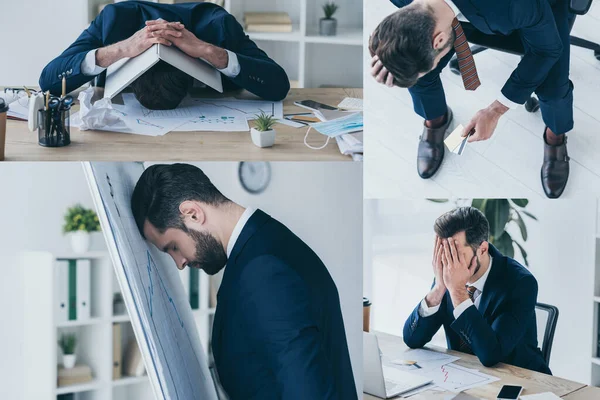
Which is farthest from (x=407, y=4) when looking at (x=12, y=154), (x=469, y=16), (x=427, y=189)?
(x=12, y=154)

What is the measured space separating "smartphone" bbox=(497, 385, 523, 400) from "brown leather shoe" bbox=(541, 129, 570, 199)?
42 centimetres

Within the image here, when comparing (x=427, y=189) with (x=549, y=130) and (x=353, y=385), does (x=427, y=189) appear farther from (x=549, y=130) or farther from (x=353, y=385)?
(x=353, y=385)

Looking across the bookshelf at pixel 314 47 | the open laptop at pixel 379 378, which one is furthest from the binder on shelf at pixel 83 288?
the bookshelf at pixel 314 47

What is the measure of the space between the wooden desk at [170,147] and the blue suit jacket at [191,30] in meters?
0.26

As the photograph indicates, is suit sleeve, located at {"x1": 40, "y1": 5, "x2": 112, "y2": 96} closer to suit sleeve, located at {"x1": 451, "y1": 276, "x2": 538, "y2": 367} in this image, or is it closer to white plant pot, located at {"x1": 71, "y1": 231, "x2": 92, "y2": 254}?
white plant pot, located at {"x1": 71, "y1": 231, "x2": 92, "y2": 254}

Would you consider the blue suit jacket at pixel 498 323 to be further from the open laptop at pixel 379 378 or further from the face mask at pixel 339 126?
the face mask at pixel 339 126

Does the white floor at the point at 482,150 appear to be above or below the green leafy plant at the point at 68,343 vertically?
above

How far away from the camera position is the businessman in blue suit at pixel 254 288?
1.19m

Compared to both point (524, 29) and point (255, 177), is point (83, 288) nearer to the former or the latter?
point (255, 177)

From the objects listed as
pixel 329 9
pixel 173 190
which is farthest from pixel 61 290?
pixel 329 9

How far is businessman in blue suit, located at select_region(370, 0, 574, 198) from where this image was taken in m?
1.19

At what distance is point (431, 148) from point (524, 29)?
0.26m

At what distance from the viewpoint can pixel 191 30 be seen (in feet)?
6.79

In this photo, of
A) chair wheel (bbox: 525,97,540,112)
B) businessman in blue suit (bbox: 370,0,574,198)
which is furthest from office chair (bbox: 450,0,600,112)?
chair wheel (bbox: 525,97,540,112)
